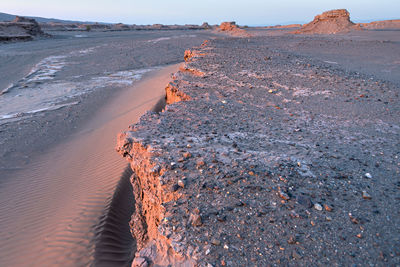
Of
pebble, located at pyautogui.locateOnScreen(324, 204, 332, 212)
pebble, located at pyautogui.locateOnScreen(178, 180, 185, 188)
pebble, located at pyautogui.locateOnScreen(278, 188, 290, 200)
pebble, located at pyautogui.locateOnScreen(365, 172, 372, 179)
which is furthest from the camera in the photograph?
pebble, located at pyautogui.locateOnScreen(365, 172, 372, 179)

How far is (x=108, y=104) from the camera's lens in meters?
9.79

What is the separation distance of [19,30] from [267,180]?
35.7m

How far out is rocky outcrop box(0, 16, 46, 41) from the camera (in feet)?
87.8

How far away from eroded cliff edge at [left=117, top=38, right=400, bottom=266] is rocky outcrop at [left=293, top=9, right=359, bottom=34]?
21.3m

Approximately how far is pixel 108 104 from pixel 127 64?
7562mm

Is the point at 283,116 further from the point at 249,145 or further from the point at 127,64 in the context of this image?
the point at 127,64

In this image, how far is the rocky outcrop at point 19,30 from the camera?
87.8 ft

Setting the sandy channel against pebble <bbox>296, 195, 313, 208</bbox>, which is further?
the sandy channel

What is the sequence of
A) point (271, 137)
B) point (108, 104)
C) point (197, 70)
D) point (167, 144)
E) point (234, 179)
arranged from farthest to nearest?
point (108, 104) → point (197, 70) → point (271, 137) → point (167, 144) → point (234, 179)

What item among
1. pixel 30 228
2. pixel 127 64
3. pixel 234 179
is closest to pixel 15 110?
pixel 30 228

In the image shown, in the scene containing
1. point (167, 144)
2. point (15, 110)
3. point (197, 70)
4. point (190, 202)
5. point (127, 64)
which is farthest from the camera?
point (127, 64)

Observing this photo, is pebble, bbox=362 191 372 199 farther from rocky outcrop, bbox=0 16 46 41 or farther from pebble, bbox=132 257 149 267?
rocky outcrop, bbox=0 16 46 41

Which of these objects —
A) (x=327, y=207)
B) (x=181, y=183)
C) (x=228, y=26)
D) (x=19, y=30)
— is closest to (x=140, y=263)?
(x=181, y=183)

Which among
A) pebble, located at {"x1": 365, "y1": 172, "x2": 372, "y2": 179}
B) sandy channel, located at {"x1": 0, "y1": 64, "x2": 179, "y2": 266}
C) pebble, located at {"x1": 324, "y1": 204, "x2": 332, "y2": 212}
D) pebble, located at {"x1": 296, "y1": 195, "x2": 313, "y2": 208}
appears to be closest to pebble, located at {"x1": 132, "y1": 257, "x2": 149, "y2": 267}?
pebble, located at {"x1": 296, "y1": 195, "x2": 313, "y2": 208}
